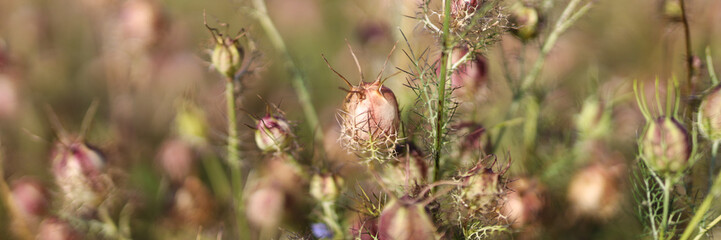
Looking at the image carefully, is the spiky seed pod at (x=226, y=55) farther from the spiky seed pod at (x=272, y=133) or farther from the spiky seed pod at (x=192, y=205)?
the spiky seed pod at (x=192, y=205)

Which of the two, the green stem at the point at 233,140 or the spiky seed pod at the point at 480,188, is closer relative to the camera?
the spiky seed pod at the point at 480,188

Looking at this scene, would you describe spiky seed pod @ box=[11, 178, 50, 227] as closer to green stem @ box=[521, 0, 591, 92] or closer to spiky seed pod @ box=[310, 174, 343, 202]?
spiky seed pod @ box=[310, 174, 343, 202]

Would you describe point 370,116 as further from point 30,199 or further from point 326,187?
point 30,199

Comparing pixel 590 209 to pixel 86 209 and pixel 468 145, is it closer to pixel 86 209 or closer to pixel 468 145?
pixel 468 145

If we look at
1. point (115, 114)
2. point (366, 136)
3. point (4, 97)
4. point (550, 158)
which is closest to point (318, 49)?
point (115, 114)

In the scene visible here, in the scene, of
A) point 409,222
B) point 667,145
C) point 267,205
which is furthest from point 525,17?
point 267,205

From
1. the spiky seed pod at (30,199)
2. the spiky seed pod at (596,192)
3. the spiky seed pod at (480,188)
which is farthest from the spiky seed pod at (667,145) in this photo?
the spiky seed pod at (30,199)
